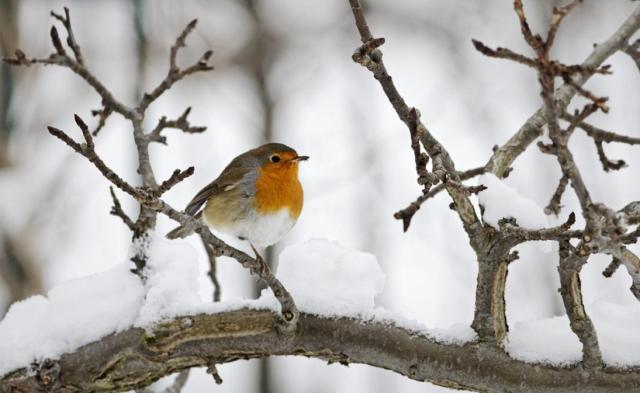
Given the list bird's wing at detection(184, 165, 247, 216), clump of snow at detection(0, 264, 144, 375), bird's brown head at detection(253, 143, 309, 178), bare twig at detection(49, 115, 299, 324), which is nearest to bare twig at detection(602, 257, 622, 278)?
bare twig at detection(49, 115, 299, 324)

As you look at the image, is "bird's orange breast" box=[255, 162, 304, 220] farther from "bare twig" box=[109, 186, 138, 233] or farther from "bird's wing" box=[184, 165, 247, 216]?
"bare twig" box=[109, 186, 138, 233]

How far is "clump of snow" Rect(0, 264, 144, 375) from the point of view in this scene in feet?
9.18

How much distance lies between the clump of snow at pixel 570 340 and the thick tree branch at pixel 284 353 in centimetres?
4

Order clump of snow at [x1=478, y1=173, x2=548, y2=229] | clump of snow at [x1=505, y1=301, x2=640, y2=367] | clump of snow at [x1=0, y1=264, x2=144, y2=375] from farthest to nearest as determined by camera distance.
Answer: clump of snow at [x1=0, y1=264, x2=144, y2=375], clump of snow at [x1=505, y1=301, x2=640, y2=367], clump of snow at [x1=478, y1=173, x2=548, y2=229]

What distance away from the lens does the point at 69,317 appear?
2.88 metres

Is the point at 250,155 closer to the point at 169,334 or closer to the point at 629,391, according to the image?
the point at 169,334

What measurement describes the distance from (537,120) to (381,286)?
0.88 meters

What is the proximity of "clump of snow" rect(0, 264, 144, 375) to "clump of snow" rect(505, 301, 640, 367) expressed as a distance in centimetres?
137

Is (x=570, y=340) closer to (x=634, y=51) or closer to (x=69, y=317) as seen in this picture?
(x=634, y=51)

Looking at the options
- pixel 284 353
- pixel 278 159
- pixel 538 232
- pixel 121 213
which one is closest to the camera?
pixel 538 232

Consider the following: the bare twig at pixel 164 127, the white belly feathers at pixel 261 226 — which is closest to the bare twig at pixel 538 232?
the bare twig at pixel 164 127

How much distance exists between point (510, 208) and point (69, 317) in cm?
163

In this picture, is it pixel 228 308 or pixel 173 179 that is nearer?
pixel 173 179

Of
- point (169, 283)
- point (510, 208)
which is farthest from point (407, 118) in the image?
point (169, 283)
